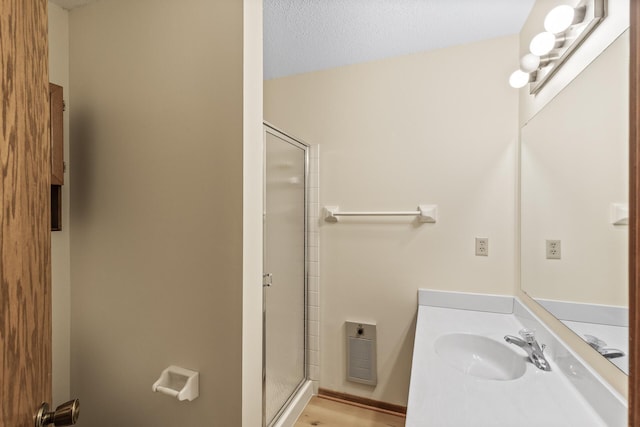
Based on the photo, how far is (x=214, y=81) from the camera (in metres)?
1.07

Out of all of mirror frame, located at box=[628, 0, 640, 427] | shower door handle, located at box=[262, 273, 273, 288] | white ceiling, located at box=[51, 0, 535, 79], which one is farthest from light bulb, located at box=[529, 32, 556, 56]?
shower door handle, located at box=[262, 273, 273, 288]

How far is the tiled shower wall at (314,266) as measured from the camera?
6.97 ft

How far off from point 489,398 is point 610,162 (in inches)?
31.6

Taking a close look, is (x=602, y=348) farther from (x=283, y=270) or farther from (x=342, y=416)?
(x=342, y=416)

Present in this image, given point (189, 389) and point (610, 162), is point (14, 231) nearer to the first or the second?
point (189, 389)

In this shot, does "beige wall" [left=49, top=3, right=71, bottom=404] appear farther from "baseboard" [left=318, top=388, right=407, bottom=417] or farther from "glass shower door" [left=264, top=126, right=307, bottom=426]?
"baseboard" [left=318, top=388, right=407, bottom=417]

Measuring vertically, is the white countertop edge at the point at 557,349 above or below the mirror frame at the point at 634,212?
below

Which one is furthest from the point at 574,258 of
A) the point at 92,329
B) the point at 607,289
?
the point at 92,329

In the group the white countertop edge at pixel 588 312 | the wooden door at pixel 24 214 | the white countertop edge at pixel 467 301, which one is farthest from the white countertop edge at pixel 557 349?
the wooden door at pixel 24 214

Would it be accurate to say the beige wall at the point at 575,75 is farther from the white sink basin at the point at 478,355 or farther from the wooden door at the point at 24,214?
the wooden door at the point at 24,214

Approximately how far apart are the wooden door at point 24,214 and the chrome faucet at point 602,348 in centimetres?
139

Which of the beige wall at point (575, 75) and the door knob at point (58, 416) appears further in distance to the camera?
the beige wall at point (575, 75)

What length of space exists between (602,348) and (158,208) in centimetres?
158

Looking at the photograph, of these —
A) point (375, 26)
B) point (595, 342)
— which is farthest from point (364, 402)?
point (375, 26)
